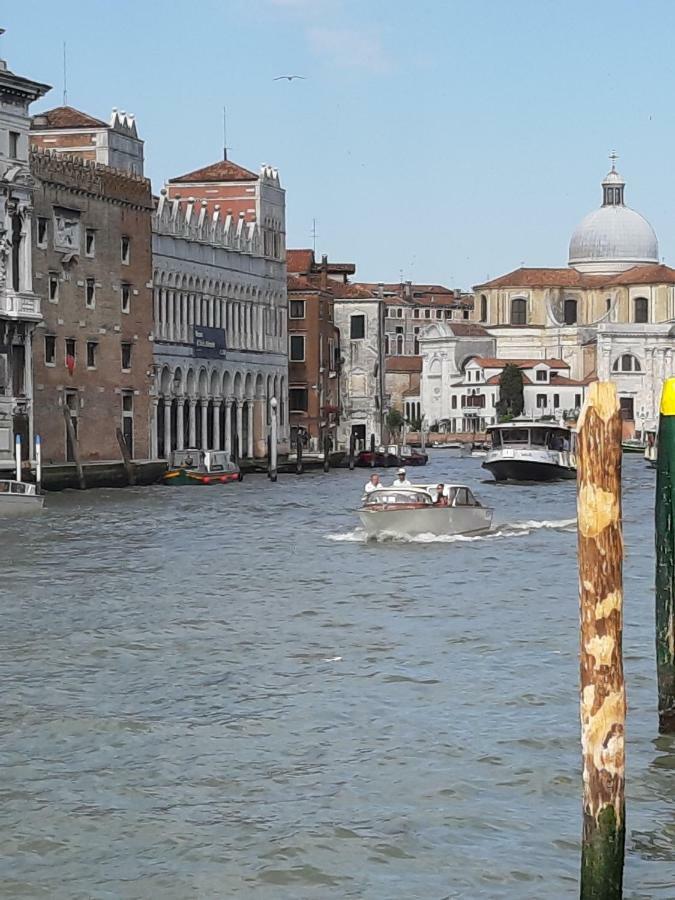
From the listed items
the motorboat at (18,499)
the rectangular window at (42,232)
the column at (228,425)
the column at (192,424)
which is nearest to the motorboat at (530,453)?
the column at (192,424)

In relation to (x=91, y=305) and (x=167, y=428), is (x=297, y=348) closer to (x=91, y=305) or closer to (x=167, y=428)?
(x=167, y=428)

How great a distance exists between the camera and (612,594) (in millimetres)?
6703

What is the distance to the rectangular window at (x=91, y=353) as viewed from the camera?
41438 millimetres

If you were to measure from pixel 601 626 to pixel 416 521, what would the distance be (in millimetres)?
16643

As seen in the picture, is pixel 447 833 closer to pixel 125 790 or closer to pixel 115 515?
pixel 125 790

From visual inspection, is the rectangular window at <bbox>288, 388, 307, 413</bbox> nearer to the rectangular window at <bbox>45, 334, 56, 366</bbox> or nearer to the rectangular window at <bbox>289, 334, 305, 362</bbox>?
the rectangular window at <bbox>289, 334, 305, 362</bbox>

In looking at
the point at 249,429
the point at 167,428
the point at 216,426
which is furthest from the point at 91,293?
the point at 249,429

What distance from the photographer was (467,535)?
2406cm

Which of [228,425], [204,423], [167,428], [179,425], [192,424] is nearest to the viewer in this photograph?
[167,428]

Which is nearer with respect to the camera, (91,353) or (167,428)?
(91,353)

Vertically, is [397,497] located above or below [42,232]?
below

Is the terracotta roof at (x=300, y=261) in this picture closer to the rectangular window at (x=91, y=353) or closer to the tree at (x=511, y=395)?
the rectangular window at (x=91, y=353)

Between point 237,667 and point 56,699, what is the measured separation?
1.65 meters

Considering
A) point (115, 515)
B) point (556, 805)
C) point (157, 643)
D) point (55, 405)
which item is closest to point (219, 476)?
point (55, 405)
